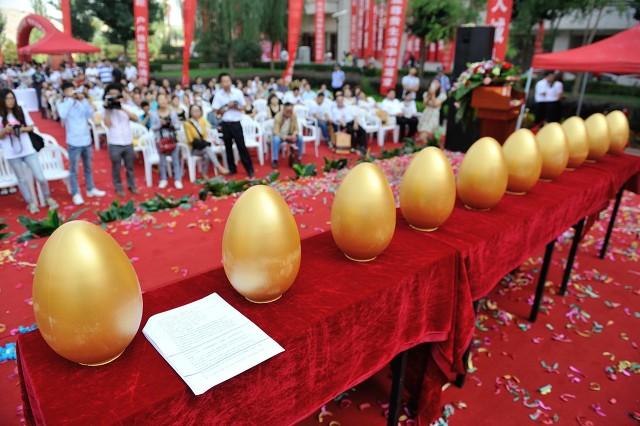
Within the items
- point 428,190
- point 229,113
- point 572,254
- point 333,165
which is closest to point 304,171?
point 333,165

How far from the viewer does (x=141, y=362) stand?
0.91 meters

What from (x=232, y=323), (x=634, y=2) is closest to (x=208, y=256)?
(x=232, y=323)

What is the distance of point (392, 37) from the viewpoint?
10438 millimetres

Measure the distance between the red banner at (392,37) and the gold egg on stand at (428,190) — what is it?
31.6 feet

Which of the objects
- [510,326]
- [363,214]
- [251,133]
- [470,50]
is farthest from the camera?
[251,133]

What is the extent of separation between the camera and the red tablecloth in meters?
0.83

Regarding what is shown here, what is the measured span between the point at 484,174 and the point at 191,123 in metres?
4.69

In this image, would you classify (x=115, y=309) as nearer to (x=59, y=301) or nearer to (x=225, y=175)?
(x=59, y=301)

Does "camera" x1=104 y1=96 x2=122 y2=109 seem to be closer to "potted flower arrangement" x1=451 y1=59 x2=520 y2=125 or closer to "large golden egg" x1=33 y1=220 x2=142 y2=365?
"potted flower arrangement" x1=451 y1=59 x2=520 y2=125

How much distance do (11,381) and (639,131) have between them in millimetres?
11439

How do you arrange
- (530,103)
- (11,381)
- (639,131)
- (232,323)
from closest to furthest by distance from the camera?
1. (232,323)
2. (11,381)
3. (639,131)
4. (530,103)

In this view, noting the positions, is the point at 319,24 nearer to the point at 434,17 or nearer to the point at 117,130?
the point at 434,17

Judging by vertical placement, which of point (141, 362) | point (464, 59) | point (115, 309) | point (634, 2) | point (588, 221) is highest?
point (634, 2)

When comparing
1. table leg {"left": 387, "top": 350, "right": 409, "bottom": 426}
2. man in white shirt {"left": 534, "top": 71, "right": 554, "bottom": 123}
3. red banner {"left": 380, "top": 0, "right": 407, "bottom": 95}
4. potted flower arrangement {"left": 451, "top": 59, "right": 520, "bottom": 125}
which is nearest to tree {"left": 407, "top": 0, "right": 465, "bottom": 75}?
red banner {"left": 380, "top": 0, "right": 407, "bottom": 95}
